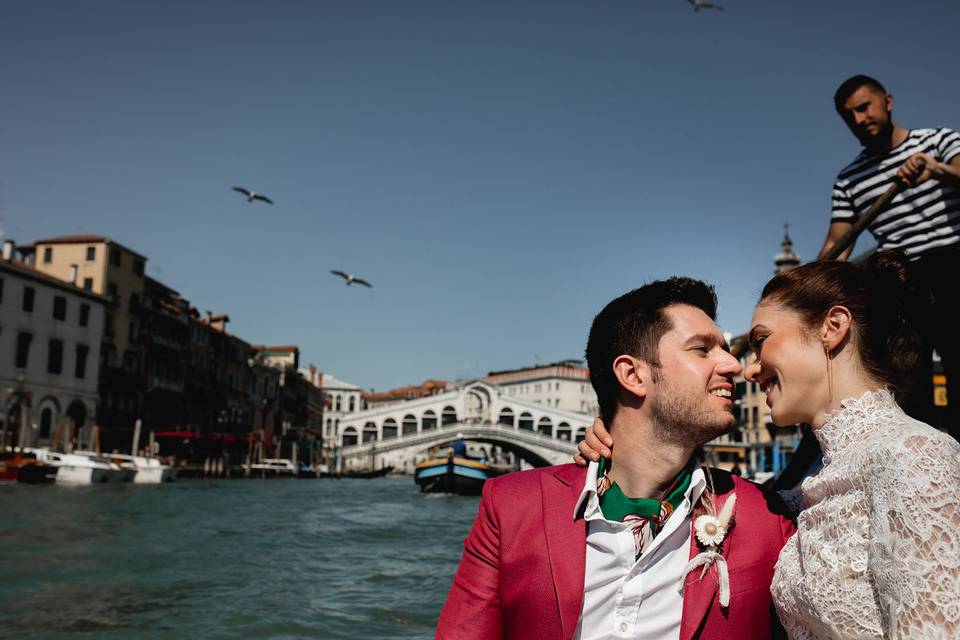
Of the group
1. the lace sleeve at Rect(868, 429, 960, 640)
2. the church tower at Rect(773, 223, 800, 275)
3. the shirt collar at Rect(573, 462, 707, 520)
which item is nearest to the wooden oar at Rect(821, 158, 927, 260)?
the shirt collar at Rect(573, 462, 707, 520)

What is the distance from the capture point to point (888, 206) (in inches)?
78.7

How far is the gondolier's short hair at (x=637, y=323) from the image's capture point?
59.4 inches

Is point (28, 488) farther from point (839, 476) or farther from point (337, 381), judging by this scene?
point (337, 381)

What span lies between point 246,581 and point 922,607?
5391 mm

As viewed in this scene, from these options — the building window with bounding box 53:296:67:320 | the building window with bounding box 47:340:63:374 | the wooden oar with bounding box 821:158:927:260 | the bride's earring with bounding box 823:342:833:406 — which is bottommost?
the bride's earring with bounding box 823:342:833:406

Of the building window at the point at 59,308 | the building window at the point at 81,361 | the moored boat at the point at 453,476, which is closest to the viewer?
the building window at the point at 59,308

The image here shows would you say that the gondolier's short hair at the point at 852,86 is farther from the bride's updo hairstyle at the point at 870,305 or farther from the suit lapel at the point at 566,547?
the suit lapel at the point at 566,547

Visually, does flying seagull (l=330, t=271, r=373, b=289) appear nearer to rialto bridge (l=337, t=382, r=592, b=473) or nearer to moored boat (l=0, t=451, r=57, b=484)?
moored boat (l=0, t=451, r=57, b=484)

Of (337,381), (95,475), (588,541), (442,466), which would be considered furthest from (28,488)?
(337,381)

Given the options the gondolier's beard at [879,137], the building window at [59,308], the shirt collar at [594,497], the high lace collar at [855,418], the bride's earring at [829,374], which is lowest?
the shirt collar at [594,497]

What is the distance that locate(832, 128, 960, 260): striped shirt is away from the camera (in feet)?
6.16

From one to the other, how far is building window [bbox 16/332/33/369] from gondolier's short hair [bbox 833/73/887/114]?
75.2ft

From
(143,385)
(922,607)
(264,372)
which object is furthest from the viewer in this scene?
(264,372)

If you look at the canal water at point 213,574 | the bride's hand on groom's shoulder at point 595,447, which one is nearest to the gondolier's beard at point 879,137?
the bride's hand on groom's shoulder at point 595,447
